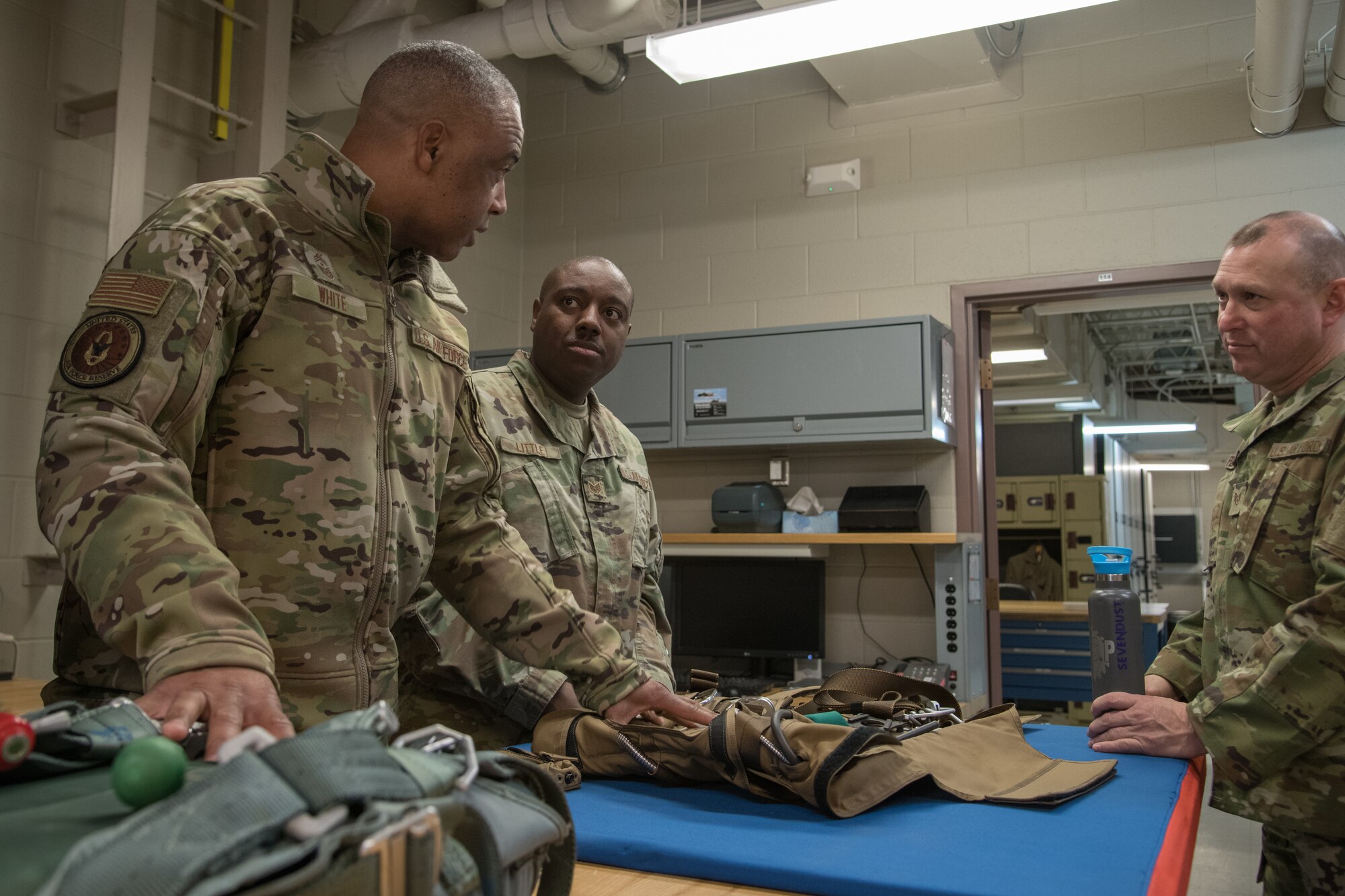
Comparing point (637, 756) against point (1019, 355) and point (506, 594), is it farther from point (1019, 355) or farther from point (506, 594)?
point (1019, 355)

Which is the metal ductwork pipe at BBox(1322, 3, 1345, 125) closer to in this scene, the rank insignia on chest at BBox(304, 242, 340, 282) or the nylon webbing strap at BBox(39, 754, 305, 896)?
the rank insignia on chest at BBox(304, 242, 340, 282)

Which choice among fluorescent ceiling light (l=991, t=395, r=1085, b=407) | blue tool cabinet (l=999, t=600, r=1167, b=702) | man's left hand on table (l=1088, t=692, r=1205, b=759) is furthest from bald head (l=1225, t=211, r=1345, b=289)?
fluorescent ceiling light (l=991, t=395, r=1085, b=407)

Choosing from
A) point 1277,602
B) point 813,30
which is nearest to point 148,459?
point 1277,602

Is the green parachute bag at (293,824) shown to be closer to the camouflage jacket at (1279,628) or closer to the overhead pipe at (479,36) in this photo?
the camouflage jacket at (1279,628)

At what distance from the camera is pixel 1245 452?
196 cm

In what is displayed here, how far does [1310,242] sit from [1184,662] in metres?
0.87

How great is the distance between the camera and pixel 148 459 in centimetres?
98

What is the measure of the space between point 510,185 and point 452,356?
13.6ft

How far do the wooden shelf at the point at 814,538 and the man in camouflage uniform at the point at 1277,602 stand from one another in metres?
1.88

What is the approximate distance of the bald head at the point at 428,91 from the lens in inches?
54.7

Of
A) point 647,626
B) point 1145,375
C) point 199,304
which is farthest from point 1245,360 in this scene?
point 1145,375

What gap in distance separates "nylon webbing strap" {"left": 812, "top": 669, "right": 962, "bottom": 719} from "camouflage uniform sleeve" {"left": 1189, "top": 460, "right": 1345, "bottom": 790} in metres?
0.40

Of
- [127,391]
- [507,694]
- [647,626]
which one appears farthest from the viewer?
[647,626]

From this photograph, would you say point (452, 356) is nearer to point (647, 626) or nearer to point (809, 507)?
point (647, 626)
